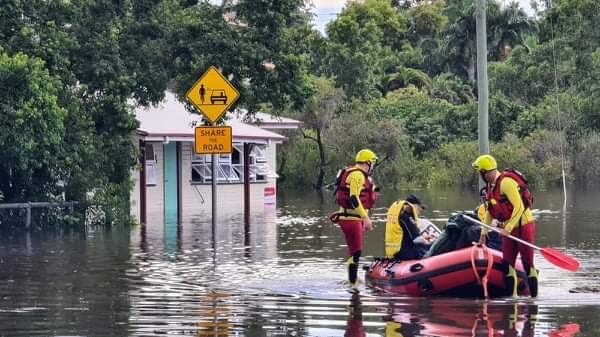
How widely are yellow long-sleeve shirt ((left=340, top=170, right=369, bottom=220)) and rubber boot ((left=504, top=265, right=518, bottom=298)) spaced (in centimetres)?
253

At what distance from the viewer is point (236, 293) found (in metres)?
17.0

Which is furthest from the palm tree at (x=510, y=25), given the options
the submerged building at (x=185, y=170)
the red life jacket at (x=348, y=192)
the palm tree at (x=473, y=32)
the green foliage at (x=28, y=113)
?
the red life jacket at (x=348, y=192)

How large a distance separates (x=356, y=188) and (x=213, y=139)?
5.50m

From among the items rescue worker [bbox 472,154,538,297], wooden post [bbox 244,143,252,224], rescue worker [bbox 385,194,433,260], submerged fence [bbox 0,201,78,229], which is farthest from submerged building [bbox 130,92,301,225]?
rescue worker [bbox 472,154,538,297]

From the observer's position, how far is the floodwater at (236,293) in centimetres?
1350

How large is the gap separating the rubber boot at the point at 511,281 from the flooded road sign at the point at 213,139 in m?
7.78

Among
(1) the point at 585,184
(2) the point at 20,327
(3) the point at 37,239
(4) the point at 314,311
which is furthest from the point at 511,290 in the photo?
(1) the point at 585,184

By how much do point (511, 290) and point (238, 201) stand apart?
26589mm

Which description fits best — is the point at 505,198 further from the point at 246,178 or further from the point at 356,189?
the point at 246,178

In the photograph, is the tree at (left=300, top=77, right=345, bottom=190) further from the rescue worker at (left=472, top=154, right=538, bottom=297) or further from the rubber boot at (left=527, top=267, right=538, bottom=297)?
the rubber boot at (left=527, top=267, right=538, bottom=297)

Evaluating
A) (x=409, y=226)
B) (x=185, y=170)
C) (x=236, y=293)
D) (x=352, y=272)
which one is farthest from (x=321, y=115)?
(x=236, y=293)

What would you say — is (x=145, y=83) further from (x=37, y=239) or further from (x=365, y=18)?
(x=365, y=18)

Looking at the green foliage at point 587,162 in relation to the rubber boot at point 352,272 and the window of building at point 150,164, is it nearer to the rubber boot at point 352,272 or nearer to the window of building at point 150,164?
the window of building at point 150,164

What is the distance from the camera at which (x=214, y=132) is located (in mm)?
22812
